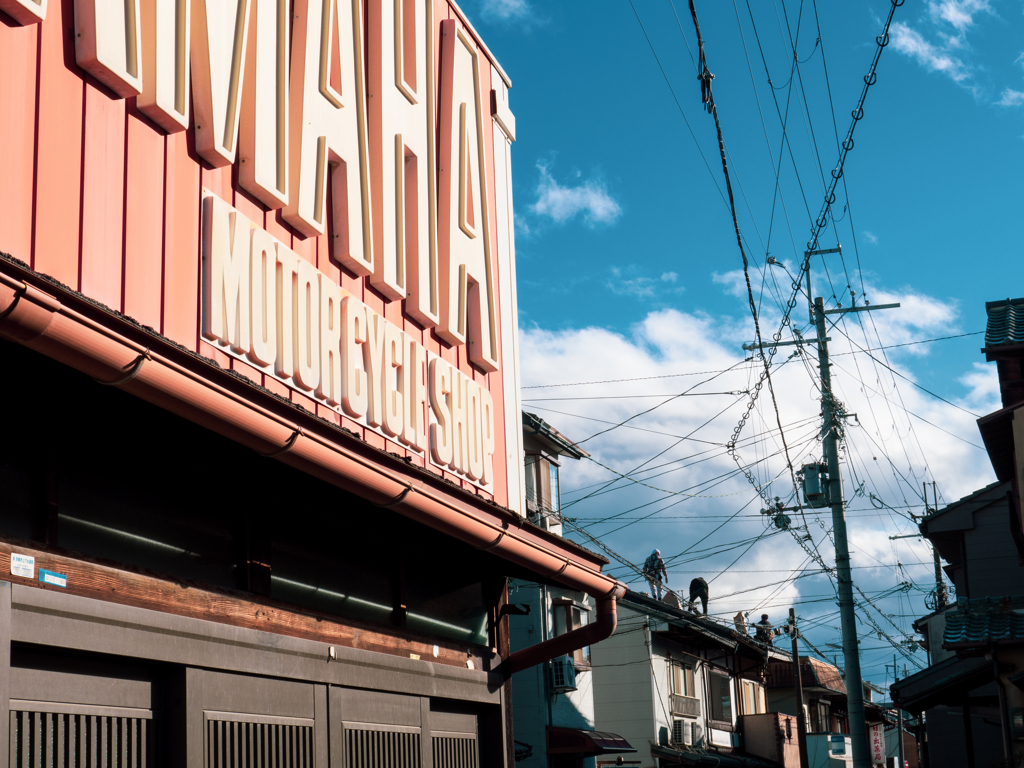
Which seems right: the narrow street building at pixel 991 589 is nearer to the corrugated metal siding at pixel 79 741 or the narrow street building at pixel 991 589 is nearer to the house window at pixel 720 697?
the house window at pixel 720 697

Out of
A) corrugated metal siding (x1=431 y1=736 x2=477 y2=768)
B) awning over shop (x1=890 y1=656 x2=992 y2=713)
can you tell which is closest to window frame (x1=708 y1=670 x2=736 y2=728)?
awning over shop (x1=890 y1=656 x2=992 y2=713)

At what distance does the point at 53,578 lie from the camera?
188 inches

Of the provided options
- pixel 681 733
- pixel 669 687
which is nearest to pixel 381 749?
pixel 669 687

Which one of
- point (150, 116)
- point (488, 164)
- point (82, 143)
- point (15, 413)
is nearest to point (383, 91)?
point (488, 164)

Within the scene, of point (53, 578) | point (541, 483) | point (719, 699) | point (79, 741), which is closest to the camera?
point (53, 578)

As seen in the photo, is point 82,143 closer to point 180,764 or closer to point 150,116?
point 150,116

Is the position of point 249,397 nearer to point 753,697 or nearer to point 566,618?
point 566,618

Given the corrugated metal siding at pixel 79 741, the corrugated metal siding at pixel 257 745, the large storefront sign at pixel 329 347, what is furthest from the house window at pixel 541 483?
the corrugated metal siding at pixel 79 741

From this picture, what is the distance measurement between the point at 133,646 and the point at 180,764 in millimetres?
721

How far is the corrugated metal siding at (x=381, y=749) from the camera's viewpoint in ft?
23.4

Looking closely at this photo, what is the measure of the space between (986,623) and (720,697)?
89.6 ft

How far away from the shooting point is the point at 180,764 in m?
5.40

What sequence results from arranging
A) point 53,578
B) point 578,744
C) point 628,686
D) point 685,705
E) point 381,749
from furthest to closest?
point 685,705 → point 628,686 → point 578,744 → point 381,749 → point 53,578

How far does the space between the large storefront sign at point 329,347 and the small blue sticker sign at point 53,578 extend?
1.45 metres
